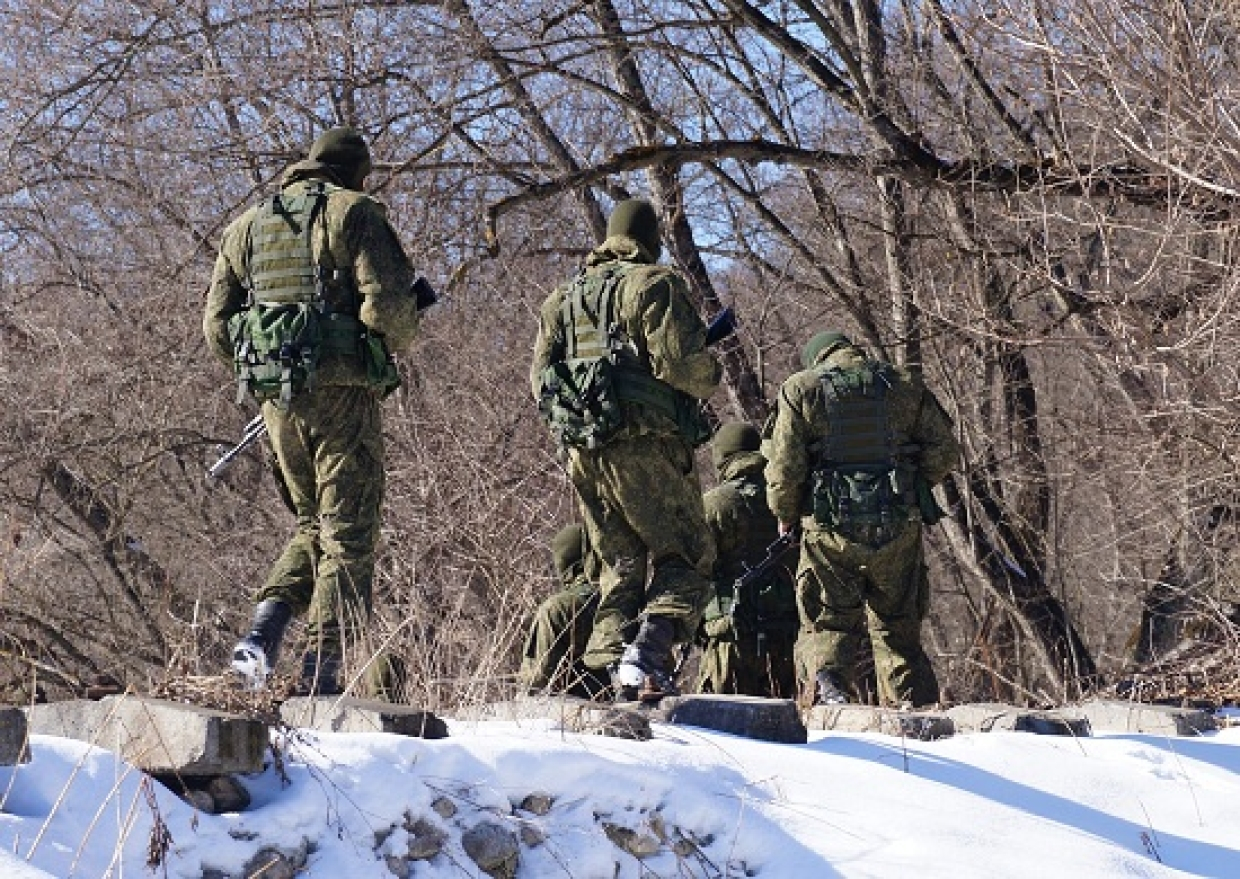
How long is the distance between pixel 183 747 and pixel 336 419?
2459mm

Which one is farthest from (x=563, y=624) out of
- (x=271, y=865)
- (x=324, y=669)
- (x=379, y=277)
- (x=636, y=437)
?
(x=271, y=865)

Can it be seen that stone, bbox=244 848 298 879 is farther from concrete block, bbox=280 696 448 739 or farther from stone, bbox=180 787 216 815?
concrete block, bbox=280 696 448 739

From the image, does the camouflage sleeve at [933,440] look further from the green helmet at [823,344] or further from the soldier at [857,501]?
the green helmet at [823,344]

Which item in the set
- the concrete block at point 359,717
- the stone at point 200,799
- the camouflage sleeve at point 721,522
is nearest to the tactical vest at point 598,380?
the concrete block at point 359,717

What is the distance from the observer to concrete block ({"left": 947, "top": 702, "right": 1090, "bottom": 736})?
691 cm

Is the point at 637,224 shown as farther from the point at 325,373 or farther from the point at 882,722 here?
the point at 882,722

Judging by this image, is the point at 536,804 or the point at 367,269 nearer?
the point at 536,804

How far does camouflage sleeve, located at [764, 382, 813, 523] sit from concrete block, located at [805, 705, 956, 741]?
1.90 meters

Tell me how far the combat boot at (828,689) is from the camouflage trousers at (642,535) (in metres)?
1.75

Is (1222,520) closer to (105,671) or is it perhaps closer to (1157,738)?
(1157,738)

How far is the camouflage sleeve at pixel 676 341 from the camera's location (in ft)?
23.3

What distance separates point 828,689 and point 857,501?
2.82 ft

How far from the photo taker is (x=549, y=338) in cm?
760

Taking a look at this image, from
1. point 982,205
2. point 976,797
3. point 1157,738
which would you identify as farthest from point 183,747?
point 982,205
